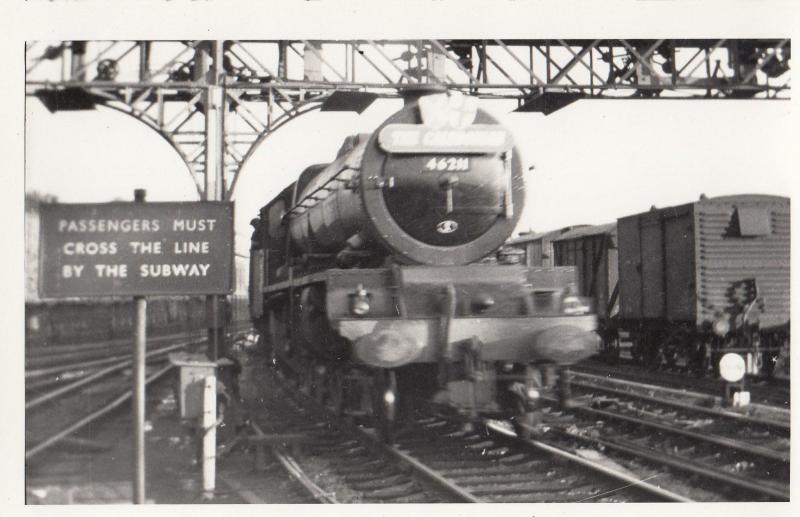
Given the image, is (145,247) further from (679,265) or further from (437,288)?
(679,265)

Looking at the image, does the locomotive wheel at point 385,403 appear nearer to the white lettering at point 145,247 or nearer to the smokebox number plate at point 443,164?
the smokebox number plate at point 443,164

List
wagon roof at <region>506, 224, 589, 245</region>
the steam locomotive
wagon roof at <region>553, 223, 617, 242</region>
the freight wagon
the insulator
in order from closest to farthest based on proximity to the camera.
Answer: the steam locomotive
the insulator
the freight wagon
wagon roof at <region>553, 223, 617, 242</region>
wagon roof at <region>506, 224, 589, 245</region>

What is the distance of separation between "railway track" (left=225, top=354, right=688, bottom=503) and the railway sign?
2077 mm

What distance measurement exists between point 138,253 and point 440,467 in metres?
3.33

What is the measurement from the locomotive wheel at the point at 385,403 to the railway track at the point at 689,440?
1.62 meters

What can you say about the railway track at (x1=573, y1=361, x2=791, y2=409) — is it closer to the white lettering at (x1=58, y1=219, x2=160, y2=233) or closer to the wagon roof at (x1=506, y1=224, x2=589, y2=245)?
the wagon roof at (x1=506, y1=224, x2=589, y2=245)

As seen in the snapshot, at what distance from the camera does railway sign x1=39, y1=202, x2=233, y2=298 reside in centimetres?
466

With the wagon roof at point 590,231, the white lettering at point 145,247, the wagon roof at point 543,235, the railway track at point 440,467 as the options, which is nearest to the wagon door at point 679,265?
the wagon roof at point 590,231

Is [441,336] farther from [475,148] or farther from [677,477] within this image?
[677,477]

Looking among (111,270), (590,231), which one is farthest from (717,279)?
(111,270)

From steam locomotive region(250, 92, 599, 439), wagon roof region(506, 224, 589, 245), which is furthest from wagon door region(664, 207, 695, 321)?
steam locomotive region(250, 92, 599, 439)

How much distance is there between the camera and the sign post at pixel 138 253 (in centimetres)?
466

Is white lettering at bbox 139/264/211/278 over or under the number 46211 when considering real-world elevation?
under

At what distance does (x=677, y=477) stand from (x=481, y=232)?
2.70 meters
